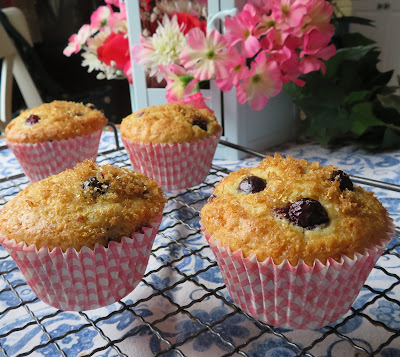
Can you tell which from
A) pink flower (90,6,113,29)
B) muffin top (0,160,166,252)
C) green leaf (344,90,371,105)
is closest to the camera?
muffin top (0,160,166,252)

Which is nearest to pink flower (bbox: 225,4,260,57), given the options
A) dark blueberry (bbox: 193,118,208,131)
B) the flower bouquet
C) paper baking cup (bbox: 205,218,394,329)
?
the flower bouquet

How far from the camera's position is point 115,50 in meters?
2.29

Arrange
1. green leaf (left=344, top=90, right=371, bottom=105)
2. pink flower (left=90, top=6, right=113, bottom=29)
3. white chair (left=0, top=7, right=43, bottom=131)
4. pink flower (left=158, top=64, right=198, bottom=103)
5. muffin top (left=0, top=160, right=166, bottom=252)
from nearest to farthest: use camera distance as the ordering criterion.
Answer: muffin top (left=0, top=160, right=166, bottom=252), pink flower (left=158, top=64, right=198, bottom=103), green leaf (left=344, top=90, right=371, bottom=105), pink flower (left=90, top=6, right=113, bottom=29), white chair (left=0, top=7, right=43, bottom=131)

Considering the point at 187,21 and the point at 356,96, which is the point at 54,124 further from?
the point at 356,96

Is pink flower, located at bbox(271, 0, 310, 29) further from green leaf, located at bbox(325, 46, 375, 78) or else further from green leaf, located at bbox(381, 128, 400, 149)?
green leaf, located at bbox(381, 128, 400, 149)

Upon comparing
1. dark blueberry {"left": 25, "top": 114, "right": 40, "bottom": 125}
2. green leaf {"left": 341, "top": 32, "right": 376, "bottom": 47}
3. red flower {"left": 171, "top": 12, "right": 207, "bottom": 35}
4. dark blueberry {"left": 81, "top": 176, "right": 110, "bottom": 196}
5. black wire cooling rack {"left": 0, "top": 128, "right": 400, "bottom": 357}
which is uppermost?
red flower {"left": 171, "top": 12, "right": 207, "bottom": 35}

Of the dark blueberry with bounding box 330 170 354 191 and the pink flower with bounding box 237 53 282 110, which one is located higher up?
the pink flower with bounding box 237 53 282 110

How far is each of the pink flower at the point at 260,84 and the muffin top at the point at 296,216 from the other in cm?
71

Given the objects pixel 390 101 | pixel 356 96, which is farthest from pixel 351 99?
pixel 390 101

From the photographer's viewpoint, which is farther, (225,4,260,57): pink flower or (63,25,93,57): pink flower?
(63,25,93,57): pink flower

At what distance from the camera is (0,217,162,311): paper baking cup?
110cm

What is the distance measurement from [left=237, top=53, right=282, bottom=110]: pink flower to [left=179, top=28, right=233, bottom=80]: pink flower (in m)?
0.10

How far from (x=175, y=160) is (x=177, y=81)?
438 mm

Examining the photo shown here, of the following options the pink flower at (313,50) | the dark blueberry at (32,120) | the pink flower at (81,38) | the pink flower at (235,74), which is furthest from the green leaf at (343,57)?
the dark blueberry at (32,120)
